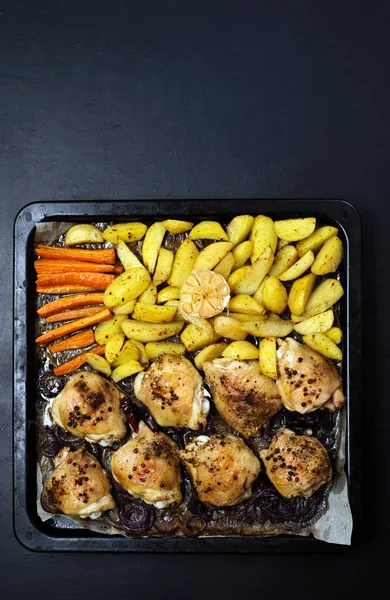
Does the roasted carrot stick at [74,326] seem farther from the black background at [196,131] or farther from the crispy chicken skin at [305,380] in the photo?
the crispy chicken skin at [305,380]

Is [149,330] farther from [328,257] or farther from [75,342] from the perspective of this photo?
[328,257]

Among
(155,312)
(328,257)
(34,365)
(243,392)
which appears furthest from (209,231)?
(34,365)

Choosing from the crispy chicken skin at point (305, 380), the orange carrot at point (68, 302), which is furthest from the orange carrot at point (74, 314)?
the crispy chicken skin at point (305, 380)

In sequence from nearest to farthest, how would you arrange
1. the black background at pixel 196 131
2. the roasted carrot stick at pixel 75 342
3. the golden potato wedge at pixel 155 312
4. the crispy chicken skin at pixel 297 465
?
the crispy chicken skin at pixel 297 465
the golden potato wedge at pixel 155 312
the roasted carrot stick at pixel 75 342
the black background at pixel 196 131

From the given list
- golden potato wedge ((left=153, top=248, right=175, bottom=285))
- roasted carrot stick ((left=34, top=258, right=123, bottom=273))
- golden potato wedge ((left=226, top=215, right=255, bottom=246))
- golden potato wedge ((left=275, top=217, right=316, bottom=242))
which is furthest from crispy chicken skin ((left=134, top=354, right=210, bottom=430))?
golden potato wedge ((left=275, top=217, right=316, bottom=242))

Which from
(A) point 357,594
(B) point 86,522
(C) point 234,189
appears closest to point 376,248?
(C) point 234,189

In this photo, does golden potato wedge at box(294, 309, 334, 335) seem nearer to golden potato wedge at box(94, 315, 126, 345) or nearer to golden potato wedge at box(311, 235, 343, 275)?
golden potato wedge at box(311, 235, 343, 275)
